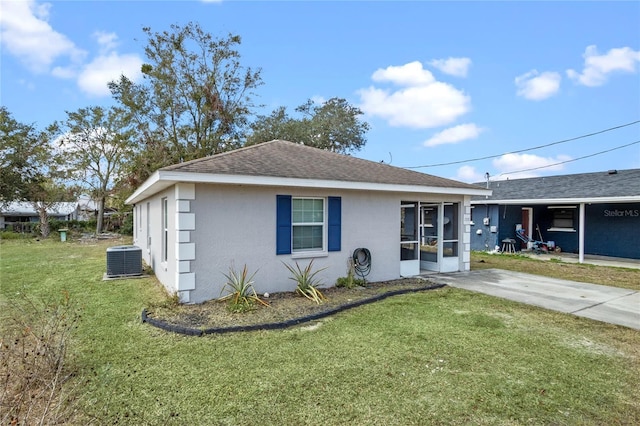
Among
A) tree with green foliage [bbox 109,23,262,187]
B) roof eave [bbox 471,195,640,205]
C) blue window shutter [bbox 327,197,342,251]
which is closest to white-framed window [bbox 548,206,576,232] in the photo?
roof eave [bbox 471,195,640,205]

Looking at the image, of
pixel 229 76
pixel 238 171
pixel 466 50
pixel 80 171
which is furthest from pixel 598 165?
pixel 80 171

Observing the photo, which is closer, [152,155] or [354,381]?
[354,381]

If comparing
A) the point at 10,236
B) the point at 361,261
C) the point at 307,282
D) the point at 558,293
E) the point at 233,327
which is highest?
the point at 361,261

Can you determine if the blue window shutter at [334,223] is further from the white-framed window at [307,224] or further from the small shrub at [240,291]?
the small shrub at [240,291]

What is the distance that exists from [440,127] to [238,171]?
762 inches

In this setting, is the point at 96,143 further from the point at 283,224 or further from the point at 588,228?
the point at 588,228

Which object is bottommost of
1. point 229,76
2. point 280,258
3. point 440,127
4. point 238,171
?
point 280,258

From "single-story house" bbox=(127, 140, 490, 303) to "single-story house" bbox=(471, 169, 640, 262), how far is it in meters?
5.97

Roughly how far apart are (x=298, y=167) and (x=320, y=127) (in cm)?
1928

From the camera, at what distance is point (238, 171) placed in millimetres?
6367

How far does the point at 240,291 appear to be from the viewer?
6234 millimetres

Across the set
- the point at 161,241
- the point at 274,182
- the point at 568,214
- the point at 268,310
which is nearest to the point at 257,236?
the point at 274,182

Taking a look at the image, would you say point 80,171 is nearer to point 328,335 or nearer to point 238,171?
point 238,171

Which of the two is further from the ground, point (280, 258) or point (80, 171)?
point (80, 171)
